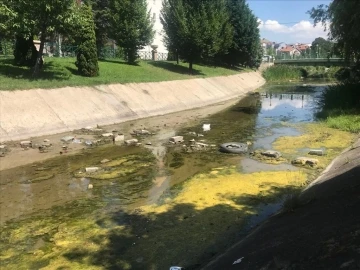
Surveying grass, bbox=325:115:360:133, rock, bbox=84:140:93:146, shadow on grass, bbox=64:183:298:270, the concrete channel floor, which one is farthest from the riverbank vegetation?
the concrete channel floor

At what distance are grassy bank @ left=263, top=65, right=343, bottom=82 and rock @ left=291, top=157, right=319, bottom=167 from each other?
57.3 m

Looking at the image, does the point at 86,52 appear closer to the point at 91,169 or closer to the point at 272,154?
the point at 91,169

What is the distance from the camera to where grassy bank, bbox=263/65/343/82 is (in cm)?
7100

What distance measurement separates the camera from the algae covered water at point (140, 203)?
7363mm

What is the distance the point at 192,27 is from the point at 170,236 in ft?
125

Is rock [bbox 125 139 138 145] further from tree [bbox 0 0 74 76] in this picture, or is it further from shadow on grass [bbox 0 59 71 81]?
tree [bbox 0 0 74 76]

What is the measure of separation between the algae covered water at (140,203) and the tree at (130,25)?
80.4 ft

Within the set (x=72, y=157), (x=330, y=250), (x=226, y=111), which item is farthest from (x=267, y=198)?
(x=226, y=111)

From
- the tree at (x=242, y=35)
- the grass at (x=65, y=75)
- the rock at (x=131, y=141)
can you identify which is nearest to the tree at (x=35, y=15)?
the grass at (x=65, y=75)

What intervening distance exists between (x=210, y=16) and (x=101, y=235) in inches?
1642

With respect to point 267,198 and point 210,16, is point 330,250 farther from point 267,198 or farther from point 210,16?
point 210,16

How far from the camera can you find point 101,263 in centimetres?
695

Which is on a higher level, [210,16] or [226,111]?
[210,16]

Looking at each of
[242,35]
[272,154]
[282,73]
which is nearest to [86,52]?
[272,154]
